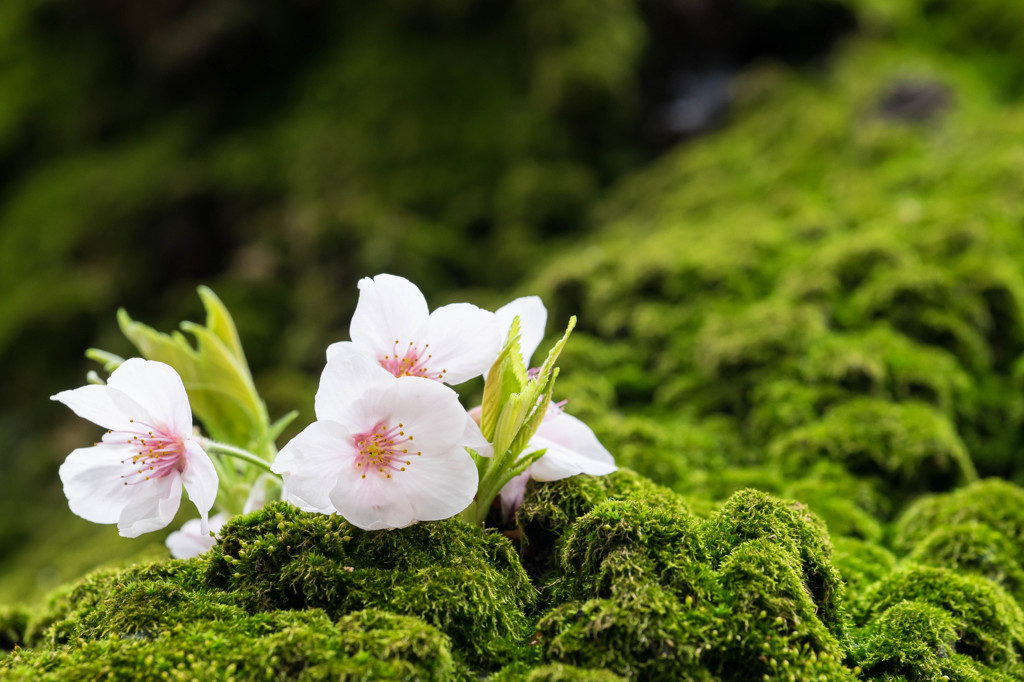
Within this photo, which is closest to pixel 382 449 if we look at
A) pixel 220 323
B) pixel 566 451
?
pixel 566 451

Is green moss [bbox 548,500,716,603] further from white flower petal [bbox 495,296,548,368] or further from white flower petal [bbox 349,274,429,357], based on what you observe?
white flower petal [bbox 349,274,429,357]

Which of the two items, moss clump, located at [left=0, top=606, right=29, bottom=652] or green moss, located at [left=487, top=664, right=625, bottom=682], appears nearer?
green moss, located at [left=487, top=664, right=625, bottom=682]

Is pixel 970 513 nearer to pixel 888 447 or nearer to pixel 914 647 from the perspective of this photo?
pixel 888 447

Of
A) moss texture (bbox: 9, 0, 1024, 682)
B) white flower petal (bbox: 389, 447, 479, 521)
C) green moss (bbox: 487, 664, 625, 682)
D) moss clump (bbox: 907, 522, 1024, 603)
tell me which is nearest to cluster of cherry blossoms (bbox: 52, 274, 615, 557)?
white flower petal (bbox: 389, 447, 479, 521)

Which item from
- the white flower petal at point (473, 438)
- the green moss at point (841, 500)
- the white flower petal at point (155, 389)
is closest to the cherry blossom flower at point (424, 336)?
the white flower petal at point (473, 438)

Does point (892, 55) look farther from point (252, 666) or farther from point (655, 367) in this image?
point (252, 666)

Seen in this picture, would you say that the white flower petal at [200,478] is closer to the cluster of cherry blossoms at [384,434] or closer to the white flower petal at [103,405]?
the cluster of cherry blossoms at [384,434]

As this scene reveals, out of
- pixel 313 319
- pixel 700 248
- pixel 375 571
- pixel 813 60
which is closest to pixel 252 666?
pixel 375 571
